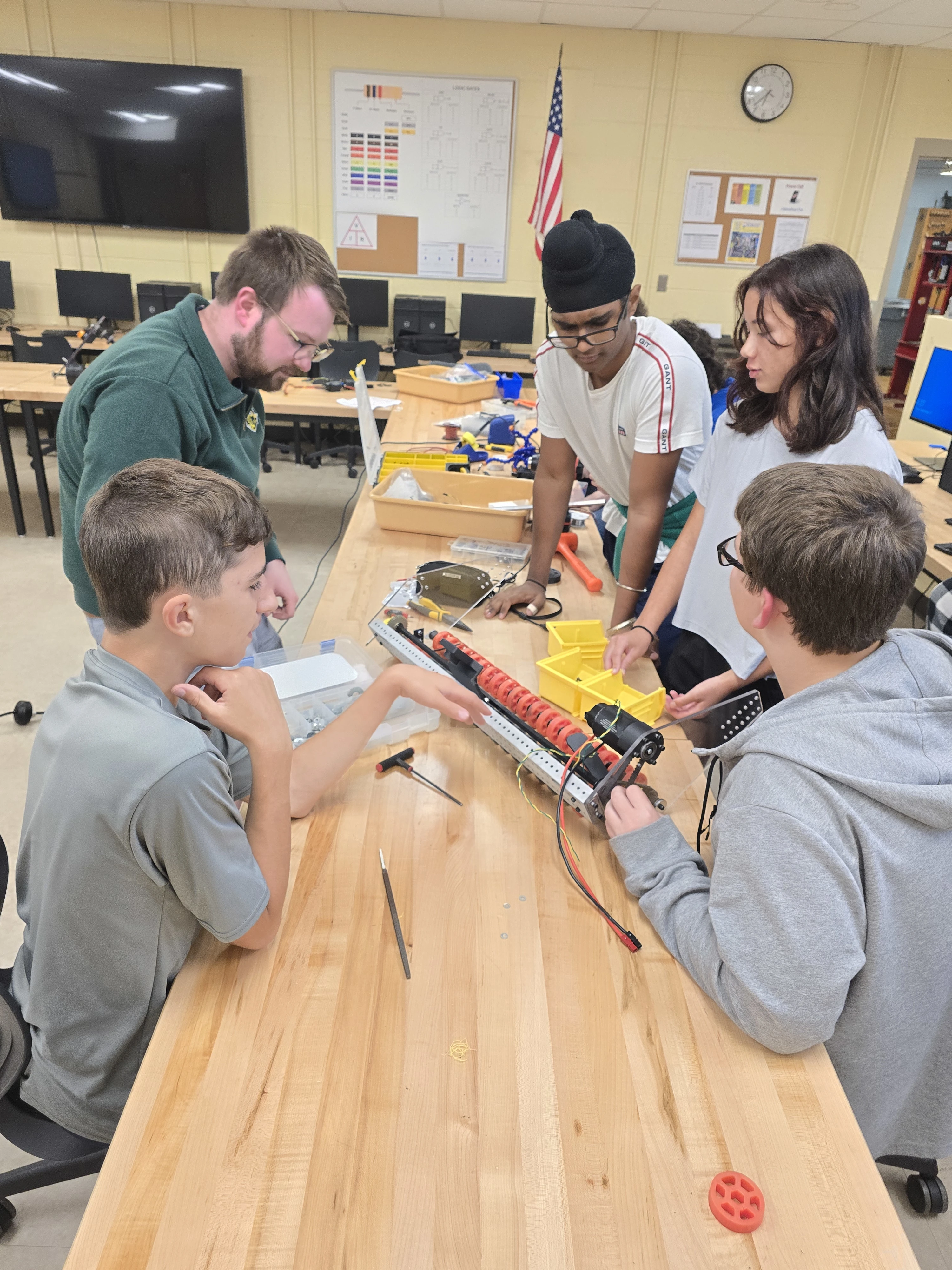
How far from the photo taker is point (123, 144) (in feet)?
18.8

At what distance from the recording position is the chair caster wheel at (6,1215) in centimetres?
138

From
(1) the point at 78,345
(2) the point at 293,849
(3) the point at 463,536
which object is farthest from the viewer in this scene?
(1) the point at 78,345

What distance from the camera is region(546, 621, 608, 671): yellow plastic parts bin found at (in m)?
1.70

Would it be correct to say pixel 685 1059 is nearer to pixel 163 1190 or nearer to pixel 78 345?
pixel 163 1190

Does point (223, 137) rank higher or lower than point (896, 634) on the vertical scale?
higher

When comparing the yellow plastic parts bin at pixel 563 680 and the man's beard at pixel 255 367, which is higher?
the man's beard at pixel 255 367

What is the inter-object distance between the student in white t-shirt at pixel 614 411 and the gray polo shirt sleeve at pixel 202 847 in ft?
3.54

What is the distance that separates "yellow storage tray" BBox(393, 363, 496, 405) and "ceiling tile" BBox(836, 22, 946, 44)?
3.48 meters

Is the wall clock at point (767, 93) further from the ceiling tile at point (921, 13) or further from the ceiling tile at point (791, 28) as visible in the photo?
the ceiling tile at point (921, 13)

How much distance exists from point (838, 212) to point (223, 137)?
4610 mm

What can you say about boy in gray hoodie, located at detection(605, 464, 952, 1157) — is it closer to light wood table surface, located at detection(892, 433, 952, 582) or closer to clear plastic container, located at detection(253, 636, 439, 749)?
clear plastic container, located at detection(253, 636, 439, 749)

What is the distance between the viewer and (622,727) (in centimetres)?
130

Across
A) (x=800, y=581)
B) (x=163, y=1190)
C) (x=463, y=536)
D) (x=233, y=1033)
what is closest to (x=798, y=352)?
(x=800, y=581)

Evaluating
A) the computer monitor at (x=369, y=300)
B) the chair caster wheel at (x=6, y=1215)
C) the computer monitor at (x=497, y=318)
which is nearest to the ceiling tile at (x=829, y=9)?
the computer monitor at (x=497, y=318)
